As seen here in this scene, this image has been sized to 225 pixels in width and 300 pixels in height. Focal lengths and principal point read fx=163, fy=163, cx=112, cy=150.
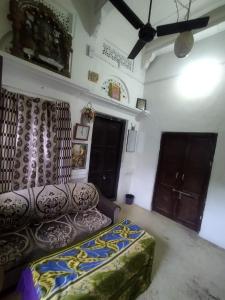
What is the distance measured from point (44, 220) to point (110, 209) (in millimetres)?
978

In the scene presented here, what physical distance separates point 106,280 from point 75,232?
0.89m

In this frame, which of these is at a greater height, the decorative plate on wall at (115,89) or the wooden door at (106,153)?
the decorative plate on wall at (115,89)

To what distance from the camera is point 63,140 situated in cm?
270

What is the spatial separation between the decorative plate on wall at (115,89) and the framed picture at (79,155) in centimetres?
126

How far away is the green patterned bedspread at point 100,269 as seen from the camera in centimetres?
123

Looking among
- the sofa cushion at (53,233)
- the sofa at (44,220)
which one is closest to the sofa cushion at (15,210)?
the sofa at (44,220)

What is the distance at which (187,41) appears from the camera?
1697 mm

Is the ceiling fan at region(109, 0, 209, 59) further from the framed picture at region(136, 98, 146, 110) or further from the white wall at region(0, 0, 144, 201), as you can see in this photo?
the framed picture at region(136, 98, 146, 110)

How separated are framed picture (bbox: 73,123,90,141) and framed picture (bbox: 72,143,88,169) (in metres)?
0.14

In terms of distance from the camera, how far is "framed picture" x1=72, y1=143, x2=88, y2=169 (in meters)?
3.05

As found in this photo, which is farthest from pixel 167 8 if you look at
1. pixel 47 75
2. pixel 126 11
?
pixel 47 75

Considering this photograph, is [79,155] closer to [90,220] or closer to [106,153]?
[106,153]

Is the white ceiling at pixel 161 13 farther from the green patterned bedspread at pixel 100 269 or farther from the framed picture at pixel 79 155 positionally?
the green patterned bedspread at pixel 100 269

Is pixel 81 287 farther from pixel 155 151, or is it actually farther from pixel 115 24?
pixel 115 24
